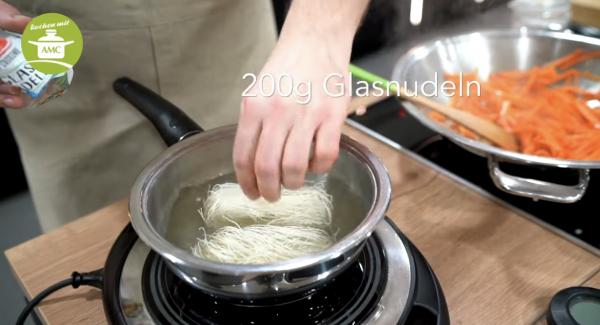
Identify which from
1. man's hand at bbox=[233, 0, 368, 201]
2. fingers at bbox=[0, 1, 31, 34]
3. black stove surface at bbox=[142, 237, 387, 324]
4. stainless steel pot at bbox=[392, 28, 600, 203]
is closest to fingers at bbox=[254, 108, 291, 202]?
man's hand at bbox=[233, 0, 368, 201]

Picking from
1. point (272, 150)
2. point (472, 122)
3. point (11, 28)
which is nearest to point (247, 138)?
point (272, 150)

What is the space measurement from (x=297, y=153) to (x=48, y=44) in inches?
9.9

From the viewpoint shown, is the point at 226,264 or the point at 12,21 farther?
the point at 12,21

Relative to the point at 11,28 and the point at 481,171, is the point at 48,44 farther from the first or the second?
the point at 481,171

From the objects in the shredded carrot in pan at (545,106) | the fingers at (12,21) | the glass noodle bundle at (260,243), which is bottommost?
the shredded carrot in pan at (545,106)

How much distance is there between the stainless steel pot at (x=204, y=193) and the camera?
0.41 m

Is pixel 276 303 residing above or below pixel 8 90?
below

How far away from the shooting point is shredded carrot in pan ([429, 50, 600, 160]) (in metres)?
0.86

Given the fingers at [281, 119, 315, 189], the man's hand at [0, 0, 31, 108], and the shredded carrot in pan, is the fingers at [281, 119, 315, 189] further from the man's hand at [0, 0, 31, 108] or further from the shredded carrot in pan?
the shredded carrot in pan

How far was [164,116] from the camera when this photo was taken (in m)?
0.64

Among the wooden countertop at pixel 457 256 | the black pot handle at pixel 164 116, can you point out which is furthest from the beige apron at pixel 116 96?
the wooden countertop at pixel 457 256

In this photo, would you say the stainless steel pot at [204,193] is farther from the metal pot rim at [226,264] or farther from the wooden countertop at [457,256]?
the wooden countertop at [457,256]

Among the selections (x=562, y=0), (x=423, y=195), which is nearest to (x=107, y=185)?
(x=423, y=195)

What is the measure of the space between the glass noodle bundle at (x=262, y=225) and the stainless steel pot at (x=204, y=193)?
1 centimetres
